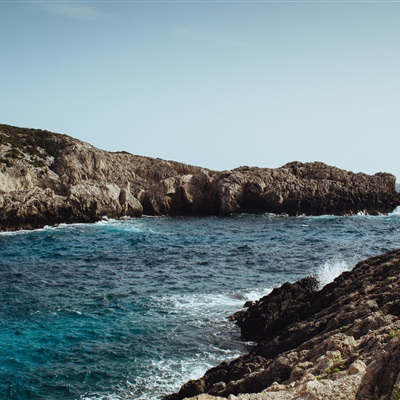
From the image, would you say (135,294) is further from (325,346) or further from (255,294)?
(325,346)

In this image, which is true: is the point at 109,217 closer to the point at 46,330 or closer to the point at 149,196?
the point at 149,196

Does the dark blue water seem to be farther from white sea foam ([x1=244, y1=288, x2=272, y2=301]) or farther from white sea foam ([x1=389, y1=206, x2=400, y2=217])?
white sea foam ([x1=389, y1=206, x2=400, y2=217])

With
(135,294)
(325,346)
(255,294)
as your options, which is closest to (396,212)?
(255,294)

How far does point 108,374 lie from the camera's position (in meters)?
19.4

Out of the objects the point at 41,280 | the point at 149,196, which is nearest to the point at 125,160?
the point at 149,196

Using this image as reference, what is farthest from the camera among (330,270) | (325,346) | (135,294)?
(330,270)

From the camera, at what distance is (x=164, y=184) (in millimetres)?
75750

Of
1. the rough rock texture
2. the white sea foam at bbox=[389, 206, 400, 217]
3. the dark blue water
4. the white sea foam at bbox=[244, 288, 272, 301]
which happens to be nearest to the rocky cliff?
the white sea foam at bbox=[389, 206, 400, 217]

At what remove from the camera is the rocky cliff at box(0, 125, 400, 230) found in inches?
2672

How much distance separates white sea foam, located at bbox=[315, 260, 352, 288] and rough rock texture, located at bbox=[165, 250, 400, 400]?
554 centimetres

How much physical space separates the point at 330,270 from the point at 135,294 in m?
13.8

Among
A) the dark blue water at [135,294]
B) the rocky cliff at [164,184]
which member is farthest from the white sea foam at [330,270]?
the rocky cliff at [164,184]

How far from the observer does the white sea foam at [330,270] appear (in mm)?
30761

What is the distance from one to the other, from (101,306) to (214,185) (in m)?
52.4
